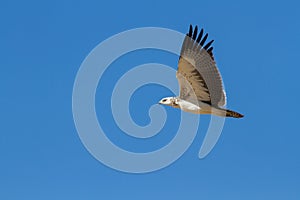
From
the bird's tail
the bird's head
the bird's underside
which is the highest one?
the bird's head

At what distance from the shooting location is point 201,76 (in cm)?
3159

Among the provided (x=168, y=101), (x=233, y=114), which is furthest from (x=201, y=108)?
(x=168, y=101)

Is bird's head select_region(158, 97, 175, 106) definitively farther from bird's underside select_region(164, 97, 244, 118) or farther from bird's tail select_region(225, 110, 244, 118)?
bird's tail select_region(225, 110, 244, 118)

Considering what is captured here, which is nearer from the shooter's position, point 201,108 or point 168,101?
point 201,108

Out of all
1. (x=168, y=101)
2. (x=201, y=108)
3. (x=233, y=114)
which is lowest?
(x=233, y=114)

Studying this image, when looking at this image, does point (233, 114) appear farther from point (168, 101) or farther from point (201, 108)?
point (168, 101)

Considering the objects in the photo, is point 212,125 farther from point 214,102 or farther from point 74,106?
point 74,106

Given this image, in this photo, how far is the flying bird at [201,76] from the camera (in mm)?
31469

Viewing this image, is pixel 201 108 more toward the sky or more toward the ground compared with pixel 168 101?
more toward the ground

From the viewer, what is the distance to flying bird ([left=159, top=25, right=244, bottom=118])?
103ft

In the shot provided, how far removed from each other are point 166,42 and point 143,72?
1.62 m

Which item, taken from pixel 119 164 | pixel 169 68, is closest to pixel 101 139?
pixel 119 164

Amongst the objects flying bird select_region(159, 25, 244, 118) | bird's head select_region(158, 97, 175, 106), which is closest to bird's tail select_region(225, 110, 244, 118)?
flying bird select_region(159, 25, 244, 118)

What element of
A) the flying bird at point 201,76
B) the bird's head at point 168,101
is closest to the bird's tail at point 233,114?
the flying bird at point 201,76
